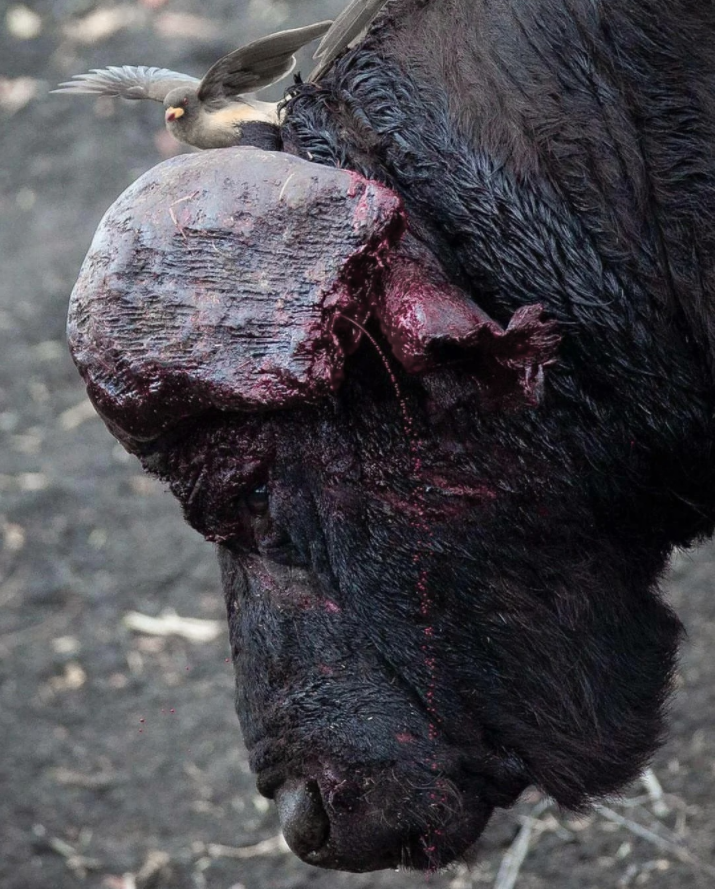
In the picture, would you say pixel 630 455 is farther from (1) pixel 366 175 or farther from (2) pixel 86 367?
(2) pixel 86 367

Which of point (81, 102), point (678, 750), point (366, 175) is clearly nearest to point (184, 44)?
point (81, 102)

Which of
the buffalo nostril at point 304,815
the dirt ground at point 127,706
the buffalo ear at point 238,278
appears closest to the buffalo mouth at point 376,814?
the buffalo nostril at point 304,815

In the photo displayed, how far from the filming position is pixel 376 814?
8.38ft

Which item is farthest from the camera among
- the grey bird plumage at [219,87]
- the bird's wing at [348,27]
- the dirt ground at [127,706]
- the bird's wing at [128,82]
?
the dirt ground at [127,706]

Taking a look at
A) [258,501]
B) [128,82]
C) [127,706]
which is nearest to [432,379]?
[258,501]

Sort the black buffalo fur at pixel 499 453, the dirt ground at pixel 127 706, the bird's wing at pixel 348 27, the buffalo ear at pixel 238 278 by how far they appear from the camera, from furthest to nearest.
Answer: the dirt ground at pixel 127 706, the bird's wing at pixel 348 27, the black buffalo fur at pixel 499 453, the buffalo ear at pixel 238 278

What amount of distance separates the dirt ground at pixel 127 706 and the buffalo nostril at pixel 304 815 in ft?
1.81

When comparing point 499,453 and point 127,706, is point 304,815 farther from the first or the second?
point 127,706

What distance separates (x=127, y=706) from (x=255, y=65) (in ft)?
9.42

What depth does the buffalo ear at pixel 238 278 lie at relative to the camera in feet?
6.63

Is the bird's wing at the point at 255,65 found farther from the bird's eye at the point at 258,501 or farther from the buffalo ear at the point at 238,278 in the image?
the bird's eye at the point at 258,501

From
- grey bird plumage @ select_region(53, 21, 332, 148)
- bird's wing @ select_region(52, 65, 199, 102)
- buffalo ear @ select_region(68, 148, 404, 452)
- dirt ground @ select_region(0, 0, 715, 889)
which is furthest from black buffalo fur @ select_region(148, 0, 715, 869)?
bird's wing @ select_region(52, 65, 199, 102)

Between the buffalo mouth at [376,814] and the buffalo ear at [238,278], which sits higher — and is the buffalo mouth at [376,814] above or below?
below

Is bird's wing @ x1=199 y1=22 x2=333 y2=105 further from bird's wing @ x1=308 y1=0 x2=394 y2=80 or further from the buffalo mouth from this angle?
the buffalo mouth
